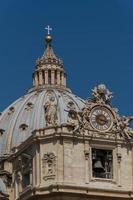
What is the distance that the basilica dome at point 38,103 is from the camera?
341ft

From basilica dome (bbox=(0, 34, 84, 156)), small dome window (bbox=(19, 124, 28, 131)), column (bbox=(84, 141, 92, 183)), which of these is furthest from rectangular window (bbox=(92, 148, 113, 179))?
small dome window (bbox=(19, 124, 28, 131))

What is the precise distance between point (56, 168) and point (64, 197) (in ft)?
8.09

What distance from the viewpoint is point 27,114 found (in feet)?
355

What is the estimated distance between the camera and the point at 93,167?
73812mm

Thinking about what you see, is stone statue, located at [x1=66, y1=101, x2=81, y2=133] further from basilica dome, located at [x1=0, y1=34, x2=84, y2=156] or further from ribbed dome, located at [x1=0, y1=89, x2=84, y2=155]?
ribbed dome, located at [x1=0, y1=89, x2=84, y2=155]

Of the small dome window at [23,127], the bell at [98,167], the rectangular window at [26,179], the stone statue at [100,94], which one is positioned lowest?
the rectangular window at [26,179]

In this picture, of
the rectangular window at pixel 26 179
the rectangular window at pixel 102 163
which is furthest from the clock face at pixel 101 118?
the rectangular window at pixel 26 179

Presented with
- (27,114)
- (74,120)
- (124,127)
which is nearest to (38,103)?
(27,114)

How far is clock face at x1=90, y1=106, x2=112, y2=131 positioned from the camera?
246 feet

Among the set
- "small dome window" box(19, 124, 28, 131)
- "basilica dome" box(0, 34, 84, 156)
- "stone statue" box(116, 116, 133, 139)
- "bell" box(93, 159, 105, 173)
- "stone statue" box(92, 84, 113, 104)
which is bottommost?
"bell" box(93, 159, 105, 173)

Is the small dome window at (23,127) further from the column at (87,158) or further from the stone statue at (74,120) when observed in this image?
the column at (87,158)

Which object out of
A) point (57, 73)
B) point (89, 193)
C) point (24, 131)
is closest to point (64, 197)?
point (89, 193)

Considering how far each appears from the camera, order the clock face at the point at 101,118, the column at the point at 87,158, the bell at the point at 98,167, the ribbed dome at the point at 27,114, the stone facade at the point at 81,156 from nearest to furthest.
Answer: the stone facade at the point at 81,156 < the column at the point at 87,158 < the bell at the point at 98,167 < the clock face at the point at 101,118 < the ribbed dome at the point at 27,114

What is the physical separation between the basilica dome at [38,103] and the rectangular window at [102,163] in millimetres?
23367
